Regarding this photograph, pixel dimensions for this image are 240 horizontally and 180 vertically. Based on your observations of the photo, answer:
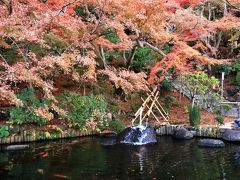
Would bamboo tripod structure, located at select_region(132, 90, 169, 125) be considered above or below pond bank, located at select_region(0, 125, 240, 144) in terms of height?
above

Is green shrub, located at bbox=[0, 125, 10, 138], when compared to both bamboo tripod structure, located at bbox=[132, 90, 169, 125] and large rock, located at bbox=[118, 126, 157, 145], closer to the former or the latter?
large rock, located at bbox=[118, 126, 157, 145]

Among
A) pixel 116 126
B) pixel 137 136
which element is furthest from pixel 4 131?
pixel 137 136

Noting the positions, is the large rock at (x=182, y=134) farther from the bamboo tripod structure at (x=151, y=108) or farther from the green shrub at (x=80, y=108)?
the green shrub at (x=80, y=108)

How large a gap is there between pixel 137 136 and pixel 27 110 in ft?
16.2

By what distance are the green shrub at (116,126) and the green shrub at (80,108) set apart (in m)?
0.68

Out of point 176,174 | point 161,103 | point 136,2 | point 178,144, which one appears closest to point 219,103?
point 161,103

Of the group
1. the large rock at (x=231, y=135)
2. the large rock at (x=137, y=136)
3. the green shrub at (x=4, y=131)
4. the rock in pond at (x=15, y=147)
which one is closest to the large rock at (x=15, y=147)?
the rock in pond at (x=15, y=147)

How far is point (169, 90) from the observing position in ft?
74.8

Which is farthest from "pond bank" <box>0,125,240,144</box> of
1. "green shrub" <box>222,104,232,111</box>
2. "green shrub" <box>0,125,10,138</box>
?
"green shrub" <box>222,104,232,111</box>

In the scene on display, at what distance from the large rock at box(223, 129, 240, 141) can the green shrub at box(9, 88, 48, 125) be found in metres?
7.87

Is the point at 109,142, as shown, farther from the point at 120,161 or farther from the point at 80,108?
the point at 120,161

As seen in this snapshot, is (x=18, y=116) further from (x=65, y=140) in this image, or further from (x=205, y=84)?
(x=205, y=84)

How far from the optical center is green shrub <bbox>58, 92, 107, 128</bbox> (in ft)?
55.8

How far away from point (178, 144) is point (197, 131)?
2.09m
